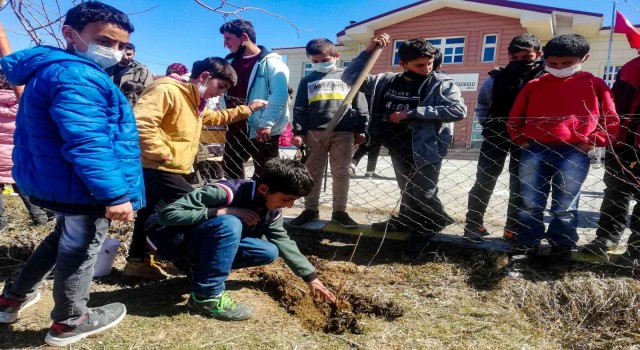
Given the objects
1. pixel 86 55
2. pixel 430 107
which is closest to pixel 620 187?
pixel 430 107

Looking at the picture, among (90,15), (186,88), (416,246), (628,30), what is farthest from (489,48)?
(90,15)

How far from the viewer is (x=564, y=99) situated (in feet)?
8.61

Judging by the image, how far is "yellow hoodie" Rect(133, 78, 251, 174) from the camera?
223 cm

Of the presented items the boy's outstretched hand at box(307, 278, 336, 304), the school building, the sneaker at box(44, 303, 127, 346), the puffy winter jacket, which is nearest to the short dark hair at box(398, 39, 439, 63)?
the boy's outstretched hand at box(307, 278, 336, 304)

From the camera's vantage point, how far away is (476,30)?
1563 cm

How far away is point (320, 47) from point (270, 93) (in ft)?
1.76

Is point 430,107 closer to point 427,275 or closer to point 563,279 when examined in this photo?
point 427,275

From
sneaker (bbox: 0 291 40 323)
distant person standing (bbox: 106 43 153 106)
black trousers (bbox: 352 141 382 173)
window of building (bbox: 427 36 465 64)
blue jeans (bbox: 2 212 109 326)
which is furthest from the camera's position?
window of building (bbox: 427 36 465 64)

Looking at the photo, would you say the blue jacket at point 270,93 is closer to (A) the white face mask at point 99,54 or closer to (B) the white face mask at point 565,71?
(A) the white face mask at point 99,54

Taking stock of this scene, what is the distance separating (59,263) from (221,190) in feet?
2.41

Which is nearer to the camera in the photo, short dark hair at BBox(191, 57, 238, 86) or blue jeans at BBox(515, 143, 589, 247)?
short dark hair at BBox(191, 57, 238, 86)

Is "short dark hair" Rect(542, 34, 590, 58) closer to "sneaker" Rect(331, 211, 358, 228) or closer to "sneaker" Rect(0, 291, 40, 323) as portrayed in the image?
"sneaker" Rect(331, 211, 358, 228)

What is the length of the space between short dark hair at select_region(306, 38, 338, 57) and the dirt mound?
176 centimetres

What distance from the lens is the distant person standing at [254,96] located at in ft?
11.3
